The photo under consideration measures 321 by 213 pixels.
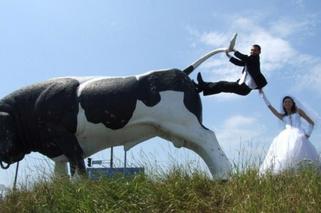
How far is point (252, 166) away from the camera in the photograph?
5438mm

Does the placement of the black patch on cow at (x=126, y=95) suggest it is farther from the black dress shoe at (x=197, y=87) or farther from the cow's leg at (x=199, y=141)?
the cow's leg at (x=199, y=141)

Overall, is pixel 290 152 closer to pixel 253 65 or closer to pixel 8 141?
pixel 253 65

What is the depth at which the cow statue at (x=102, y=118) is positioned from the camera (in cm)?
616

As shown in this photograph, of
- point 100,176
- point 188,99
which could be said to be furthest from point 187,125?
point 100,176

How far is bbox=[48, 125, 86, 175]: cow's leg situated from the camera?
6.16m

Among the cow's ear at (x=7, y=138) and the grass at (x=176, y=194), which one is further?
the cow's ear at (x=7, y=138)

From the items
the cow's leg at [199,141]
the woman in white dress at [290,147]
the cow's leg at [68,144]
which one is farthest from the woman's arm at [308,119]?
the cow's leg at [68,144]

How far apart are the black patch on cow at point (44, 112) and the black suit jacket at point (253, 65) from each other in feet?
6.25

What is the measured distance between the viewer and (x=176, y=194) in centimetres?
501

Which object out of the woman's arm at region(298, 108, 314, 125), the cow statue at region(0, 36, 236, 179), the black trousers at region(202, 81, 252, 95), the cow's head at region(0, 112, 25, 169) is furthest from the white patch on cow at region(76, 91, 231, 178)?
the woman's arm at region(298, 108, 314, 125)

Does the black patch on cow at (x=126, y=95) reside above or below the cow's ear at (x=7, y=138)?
above

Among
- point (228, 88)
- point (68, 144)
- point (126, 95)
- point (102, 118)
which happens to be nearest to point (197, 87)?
point (228, 88)

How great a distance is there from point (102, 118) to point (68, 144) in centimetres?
46

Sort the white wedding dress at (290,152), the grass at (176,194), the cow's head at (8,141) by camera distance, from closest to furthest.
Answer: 1. the grass at (176,194)
2. the white wedding dress at (290,152)
3. the cow's head at (8,141)
